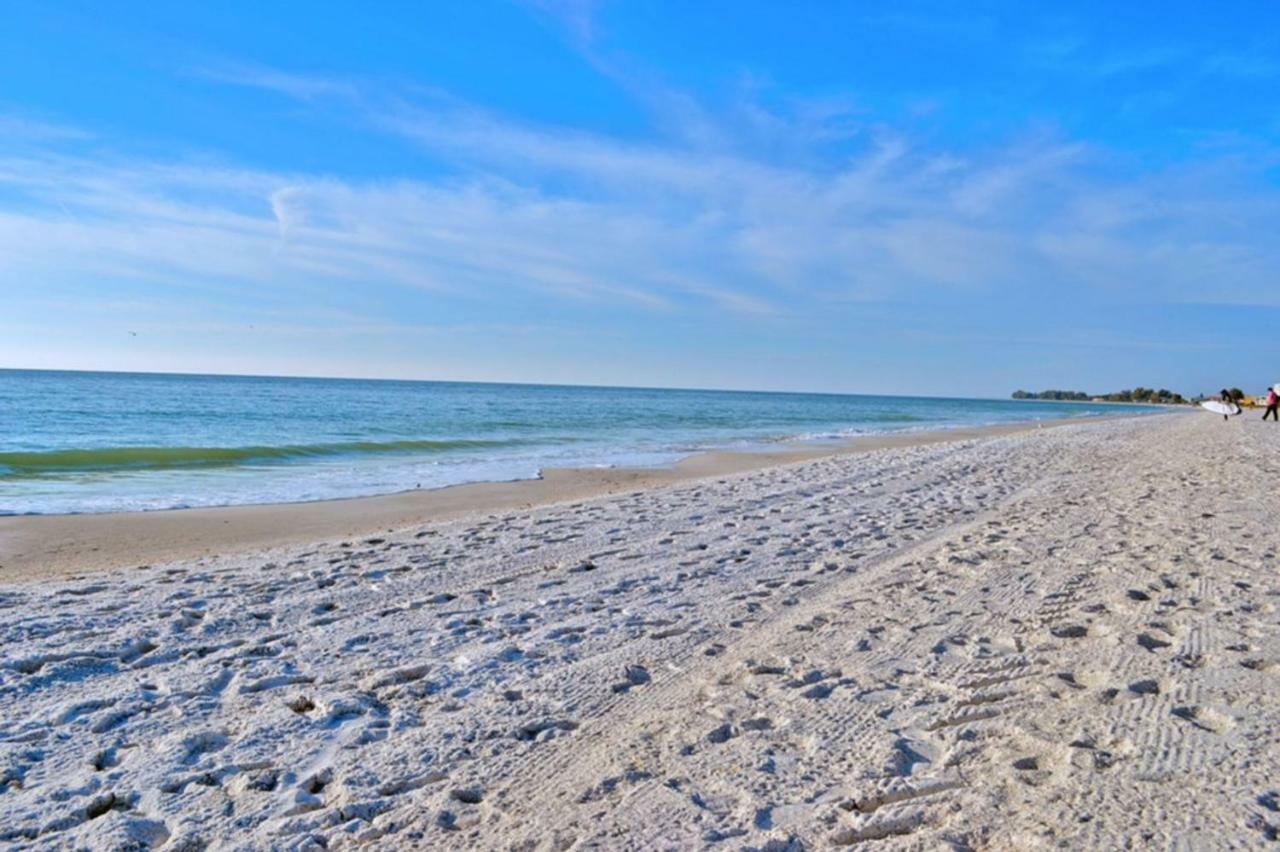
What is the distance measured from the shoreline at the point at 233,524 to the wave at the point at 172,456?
19.8 feet

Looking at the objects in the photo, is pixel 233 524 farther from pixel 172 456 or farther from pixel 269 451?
pixel 269 451

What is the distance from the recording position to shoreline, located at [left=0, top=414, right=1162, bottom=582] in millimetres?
7297

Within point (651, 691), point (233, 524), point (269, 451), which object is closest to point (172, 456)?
point (269, 451)

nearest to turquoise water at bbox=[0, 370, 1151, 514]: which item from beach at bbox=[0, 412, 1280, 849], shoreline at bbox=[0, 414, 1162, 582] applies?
shoreline at bbox=[0, 414, 1162, 582]

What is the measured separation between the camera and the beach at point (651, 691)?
266cm

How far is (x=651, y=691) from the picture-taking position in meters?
3.80

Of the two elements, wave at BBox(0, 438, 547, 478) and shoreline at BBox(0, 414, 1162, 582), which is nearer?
shoreline at BBox(0, 414, 1162, 582)

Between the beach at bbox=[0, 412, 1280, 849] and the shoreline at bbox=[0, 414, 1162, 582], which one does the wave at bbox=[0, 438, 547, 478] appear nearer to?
the shoreline at bbox=[0, 414, 1162, 582]

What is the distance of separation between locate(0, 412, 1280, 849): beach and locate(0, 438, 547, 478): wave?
8685 millimetres

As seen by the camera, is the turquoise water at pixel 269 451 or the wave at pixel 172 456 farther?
the wave at pixel 172 456

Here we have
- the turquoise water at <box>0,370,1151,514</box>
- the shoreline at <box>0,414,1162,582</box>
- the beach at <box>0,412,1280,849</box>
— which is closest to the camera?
the beach at <box>0,412,1280,849</box>

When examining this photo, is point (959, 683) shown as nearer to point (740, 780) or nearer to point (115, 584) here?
point (740, 780)

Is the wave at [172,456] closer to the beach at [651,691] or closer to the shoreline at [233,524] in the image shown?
the shoreline at [233,524]

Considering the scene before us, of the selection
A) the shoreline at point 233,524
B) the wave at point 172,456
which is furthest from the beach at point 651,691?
the wave at point 172,456
